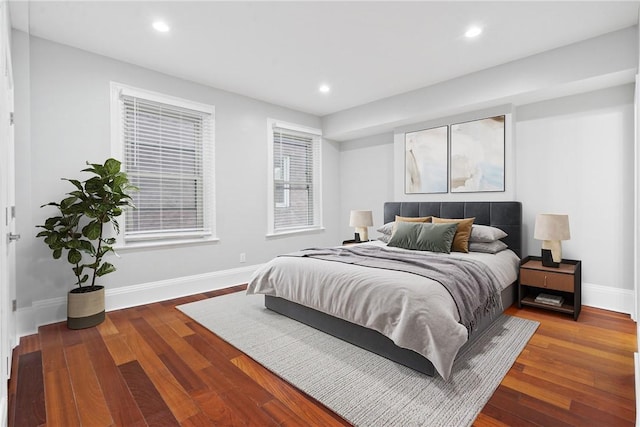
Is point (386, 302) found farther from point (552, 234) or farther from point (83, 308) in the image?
point (83, 308)

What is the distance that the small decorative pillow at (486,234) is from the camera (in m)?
3.44

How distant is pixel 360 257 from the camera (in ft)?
9.73

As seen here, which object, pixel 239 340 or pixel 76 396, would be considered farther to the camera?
pixel 239 340

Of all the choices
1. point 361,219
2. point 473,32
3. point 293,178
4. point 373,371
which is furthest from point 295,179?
point 373,371

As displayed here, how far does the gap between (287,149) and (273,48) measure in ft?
6.82

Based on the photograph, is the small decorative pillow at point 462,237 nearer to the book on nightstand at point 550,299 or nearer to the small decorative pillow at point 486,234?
the small decorative pillow at point 486,234

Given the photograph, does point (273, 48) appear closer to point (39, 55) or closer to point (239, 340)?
point (39, 55)

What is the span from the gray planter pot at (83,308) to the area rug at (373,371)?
90 centimetres

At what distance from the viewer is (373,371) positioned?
2.07 meters

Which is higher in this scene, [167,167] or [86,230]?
[167,167]

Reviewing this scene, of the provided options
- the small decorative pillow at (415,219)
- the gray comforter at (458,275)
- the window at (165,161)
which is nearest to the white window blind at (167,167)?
the window at (165,161)

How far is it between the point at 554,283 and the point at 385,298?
2013mm

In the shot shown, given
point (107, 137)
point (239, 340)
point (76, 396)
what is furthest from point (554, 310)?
point (107, 137)

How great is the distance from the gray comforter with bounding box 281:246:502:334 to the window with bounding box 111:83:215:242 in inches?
67.5
